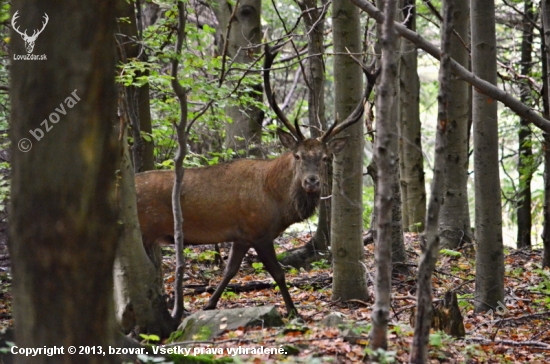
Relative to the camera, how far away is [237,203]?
350 inches

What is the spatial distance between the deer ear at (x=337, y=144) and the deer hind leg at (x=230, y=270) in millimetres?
1920

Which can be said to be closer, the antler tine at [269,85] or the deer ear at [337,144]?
the antler tine at [269,85]

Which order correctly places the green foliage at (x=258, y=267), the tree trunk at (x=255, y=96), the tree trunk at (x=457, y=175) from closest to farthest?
1. the green foliage at (x=258, y=267)
2. the tree trunk at (x=457, y=175)
3. the tree trunk at (x=255, y=96)

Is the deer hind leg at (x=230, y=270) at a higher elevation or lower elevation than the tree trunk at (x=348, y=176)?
lower

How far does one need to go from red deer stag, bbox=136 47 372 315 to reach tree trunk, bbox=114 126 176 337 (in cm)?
211

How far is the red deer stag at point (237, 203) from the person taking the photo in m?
8.76

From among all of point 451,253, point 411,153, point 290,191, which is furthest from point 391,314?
point 411,153

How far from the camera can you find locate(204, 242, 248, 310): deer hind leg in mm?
8469

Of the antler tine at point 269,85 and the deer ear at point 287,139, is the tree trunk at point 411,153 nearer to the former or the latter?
the deer ear at point 287,139

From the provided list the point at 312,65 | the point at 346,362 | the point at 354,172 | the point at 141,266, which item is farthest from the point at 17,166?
the point at 312,65

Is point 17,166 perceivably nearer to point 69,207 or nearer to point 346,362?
point 69,207

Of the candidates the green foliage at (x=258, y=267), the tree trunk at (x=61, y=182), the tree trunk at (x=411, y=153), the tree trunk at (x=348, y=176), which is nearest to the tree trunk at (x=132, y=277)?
the tree trunk at (x=348, y=176)

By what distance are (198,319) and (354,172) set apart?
2.71 m

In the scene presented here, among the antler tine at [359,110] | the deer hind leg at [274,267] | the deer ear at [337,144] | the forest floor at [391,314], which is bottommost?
the forest floor at [391,314]
